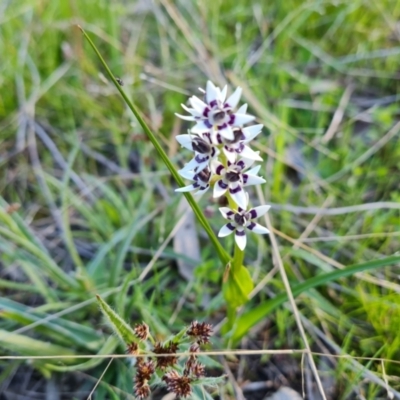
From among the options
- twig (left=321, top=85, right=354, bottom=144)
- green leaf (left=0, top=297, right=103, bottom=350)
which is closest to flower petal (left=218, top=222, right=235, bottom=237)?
green leaf (left=0, top=297, right=103, bottom=350)

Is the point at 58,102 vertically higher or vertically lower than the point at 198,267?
higher

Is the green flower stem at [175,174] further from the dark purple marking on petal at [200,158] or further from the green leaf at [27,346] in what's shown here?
the green leaf at [27,346]

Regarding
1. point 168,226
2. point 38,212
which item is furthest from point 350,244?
point 38,212

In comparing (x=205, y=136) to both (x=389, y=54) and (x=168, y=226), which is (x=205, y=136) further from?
(x=389, y=54)

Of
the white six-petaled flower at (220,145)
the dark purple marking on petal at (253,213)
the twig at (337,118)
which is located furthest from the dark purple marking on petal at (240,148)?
the twig at (337,118)

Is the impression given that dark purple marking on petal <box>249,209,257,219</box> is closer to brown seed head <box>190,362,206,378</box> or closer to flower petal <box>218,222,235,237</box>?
flower petal <box>218,222,235,237</box>

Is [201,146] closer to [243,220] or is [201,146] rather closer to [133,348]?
[243,220]

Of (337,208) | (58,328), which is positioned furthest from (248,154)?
(337,208)
